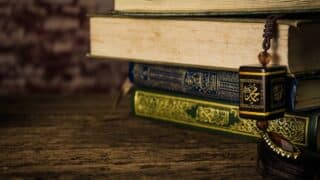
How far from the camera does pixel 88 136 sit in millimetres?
921

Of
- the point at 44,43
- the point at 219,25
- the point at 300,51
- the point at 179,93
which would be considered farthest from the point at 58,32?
the point at 300,51

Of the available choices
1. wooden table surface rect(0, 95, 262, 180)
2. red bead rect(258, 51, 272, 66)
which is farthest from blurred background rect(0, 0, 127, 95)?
red bead rect(258, 51, 272, 66)

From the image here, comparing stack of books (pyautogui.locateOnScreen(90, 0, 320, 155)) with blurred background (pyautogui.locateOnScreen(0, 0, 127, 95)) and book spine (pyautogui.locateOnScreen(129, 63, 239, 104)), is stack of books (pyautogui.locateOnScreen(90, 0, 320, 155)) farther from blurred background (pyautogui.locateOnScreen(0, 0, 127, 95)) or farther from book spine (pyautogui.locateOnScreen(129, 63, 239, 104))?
blurred background (pyautogui.locateOnScreen(0, 0, 127, 95))

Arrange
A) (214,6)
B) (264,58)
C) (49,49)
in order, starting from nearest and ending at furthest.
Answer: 1. (264,58)
2. (214,6)
3. (49,49)

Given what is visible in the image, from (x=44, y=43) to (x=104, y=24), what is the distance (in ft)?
1.21

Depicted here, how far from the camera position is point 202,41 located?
87 centimetres

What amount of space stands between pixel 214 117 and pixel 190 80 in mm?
74

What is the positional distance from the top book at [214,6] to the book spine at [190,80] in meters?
0.10

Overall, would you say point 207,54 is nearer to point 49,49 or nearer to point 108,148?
point 108,148

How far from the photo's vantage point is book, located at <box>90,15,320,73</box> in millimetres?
757

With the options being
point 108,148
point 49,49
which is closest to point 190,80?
point 108,148

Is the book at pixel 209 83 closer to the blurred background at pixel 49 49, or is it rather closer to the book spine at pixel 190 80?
the book spine at pixel 190 80

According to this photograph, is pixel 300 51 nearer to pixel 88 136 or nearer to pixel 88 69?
pixel 88 136

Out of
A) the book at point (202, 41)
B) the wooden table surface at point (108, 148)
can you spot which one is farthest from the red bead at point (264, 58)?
the wooden table surface at point (108, 148)
